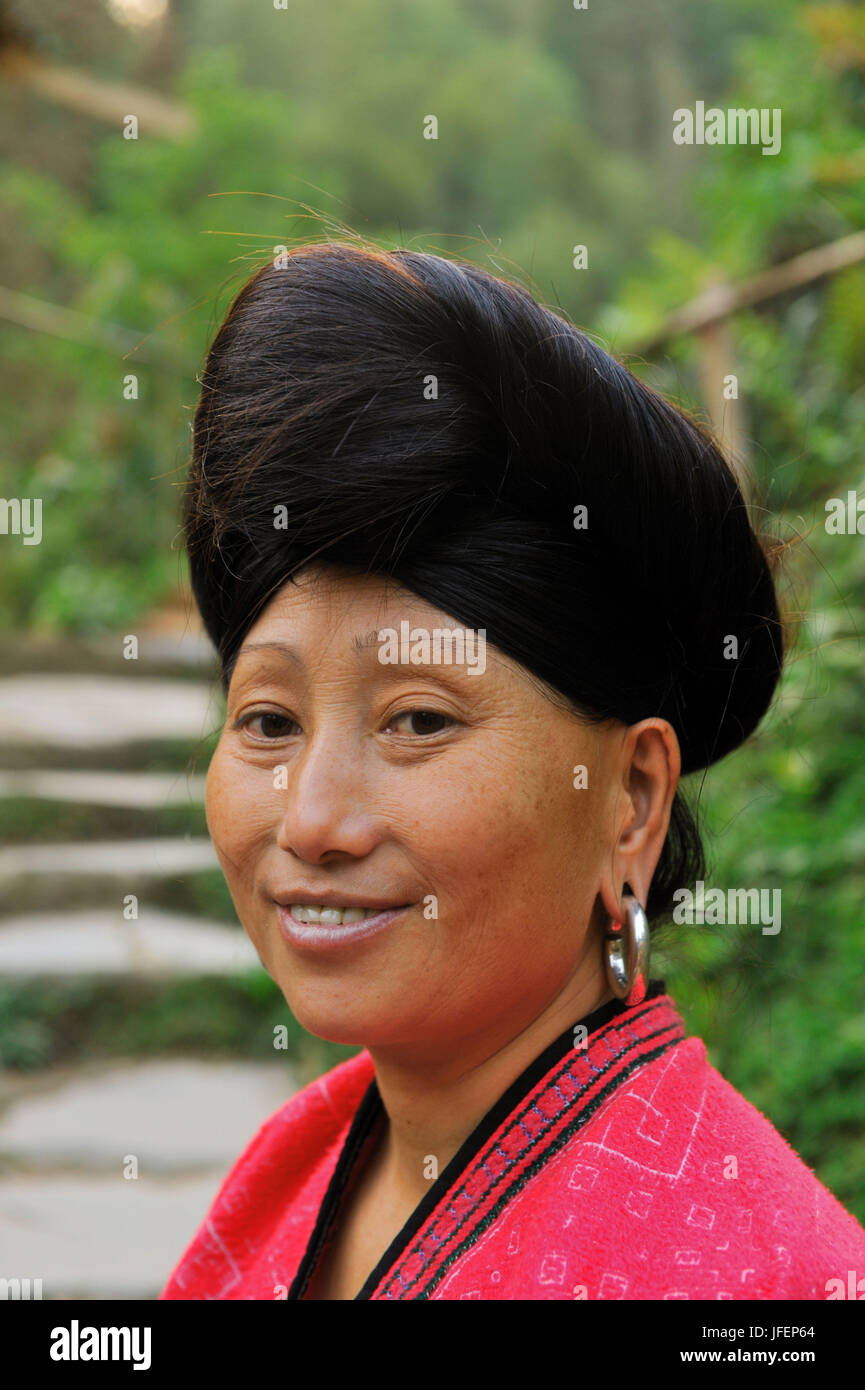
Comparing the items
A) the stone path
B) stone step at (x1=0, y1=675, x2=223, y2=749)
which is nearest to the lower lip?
the stone path

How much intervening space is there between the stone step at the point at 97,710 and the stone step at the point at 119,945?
1217 mm

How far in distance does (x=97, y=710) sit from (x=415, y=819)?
7.06 meters

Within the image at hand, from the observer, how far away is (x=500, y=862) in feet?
3.93

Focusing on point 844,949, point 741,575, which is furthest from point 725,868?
point 741,575

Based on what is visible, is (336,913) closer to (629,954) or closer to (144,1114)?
(629,954)

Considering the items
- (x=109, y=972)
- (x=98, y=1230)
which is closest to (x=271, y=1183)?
(x=98, y=1230)

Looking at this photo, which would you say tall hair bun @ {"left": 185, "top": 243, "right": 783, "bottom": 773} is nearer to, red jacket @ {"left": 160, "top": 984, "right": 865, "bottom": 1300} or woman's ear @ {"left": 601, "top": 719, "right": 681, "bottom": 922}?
→ woman's ear @ {"left": 601, "top": 719, "right": 681, "bottom": 922}

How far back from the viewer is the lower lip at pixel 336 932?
122 cm

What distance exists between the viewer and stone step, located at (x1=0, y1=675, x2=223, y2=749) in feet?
24.2

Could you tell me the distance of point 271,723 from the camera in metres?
1.32

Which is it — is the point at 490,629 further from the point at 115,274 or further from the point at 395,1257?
the point at 115,274

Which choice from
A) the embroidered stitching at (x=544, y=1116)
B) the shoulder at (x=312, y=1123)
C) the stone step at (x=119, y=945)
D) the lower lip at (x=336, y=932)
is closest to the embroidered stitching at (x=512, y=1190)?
the embroidered stitching at (x=544, y=1116)

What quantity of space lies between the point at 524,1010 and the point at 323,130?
12.1 m
